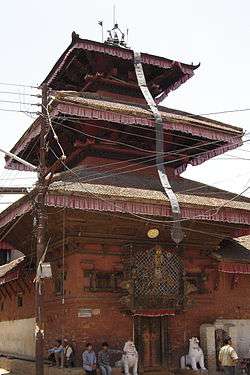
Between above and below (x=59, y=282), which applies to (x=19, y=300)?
below

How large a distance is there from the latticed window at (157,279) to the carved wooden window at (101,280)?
557 millimetres

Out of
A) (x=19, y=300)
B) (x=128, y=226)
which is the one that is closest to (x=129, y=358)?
(x=128, y=226)

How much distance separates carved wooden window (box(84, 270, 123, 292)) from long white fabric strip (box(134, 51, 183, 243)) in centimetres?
221

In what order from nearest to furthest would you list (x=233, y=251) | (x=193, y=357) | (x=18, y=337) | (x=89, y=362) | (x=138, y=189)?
(x=89, y=362), (x=138, y=189), (x=193, y=357), (x=233, y=251), (x=18, y=337)

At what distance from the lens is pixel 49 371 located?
15.1 meters

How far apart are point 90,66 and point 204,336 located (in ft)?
34.6

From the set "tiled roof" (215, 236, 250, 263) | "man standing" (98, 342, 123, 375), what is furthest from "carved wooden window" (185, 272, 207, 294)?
"man standing" (98, 342, 123, 375)

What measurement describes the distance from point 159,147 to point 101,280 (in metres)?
4.92

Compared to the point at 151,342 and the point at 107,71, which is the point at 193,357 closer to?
the point at 151,342

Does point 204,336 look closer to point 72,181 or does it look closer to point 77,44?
point 72,181

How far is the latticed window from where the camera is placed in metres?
16.3

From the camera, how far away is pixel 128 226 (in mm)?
16297

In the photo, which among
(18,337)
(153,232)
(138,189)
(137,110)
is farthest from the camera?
(18,337)

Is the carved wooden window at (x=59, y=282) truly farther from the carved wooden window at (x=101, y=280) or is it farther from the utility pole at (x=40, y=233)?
the utility pole at (x=40, y=233)
